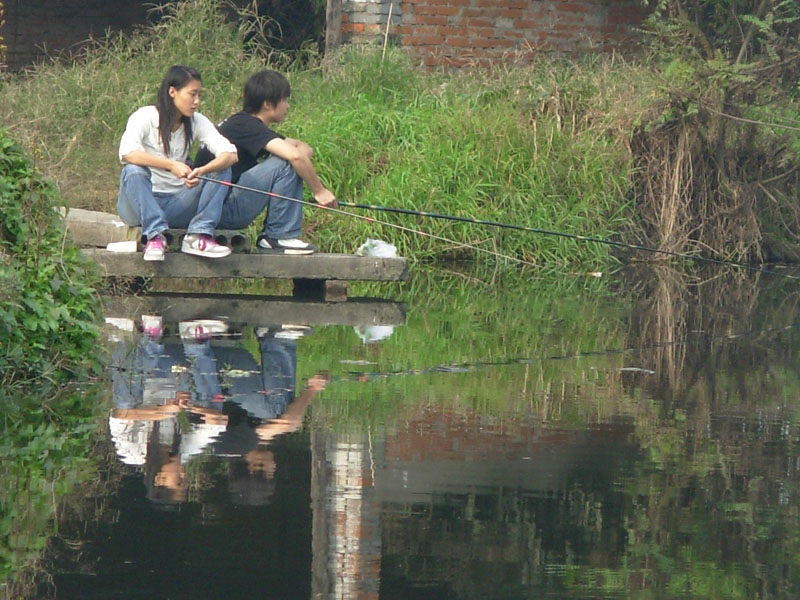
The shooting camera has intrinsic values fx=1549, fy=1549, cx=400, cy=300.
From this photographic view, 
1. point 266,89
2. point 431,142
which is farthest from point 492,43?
point 266,89

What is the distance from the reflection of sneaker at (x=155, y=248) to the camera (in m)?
9.60

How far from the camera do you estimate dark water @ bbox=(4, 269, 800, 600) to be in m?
4.32

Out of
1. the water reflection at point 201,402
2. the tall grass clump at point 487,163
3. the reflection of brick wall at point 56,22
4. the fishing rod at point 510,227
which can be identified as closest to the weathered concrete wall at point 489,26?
the tall grass clump at point 487,163

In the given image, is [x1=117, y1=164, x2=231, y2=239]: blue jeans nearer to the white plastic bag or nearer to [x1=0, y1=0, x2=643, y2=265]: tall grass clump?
the white plastic bag

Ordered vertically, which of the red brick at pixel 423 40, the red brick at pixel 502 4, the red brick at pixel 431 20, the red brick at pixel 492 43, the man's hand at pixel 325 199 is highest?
the red brick at pixel 502 4

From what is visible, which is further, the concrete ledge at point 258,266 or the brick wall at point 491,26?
the brick wall at point 491,26

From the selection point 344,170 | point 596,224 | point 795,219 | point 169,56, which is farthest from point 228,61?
point 795,219

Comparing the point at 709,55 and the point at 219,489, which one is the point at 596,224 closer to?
the point at 709,55

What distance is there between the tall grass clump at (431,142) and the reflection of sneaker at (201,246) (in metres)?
2.19

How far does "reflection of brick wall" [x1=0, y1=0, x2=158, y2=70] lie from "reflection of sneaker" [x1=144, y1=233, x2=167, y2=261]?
1187 centimetres

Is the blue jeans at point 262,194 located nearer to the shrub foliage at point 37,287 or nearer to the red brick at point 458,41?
the shrub foliage at point 37,287

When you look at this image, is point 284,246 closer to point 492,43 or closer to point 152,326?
point 152,326

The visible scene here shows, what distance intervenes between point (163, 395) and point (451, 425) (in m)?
1.28

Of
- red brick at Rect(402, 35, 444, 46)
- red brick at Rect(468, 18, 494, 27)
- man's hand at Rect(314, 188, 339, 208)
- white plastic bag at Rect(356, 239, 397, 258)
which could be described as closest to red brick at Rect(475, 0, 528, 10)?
red brick at Rect(468, 18, 494, 27)
